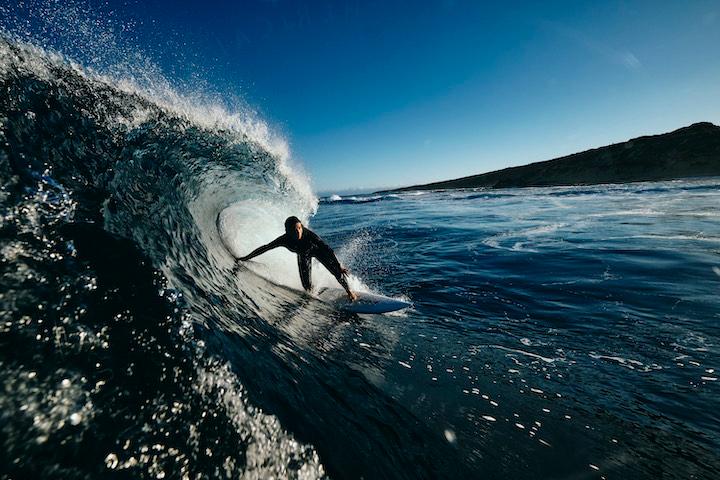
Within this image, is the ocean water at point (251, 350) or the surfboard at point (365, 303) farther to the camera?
the surfboard at point (365, 303)

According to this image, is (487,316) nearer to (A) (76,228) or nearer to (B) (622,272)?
(B) (622,272)

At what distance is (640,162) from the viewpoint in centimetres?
5038

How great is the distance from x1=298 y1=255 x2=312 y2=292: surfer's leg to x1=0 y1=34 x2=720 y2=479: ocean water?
0.88 ft

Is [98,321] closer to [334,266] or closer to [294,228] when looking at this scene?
[294,228]

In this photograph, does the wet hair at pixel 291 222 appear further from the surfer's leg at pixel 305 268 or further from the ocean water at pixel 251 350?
the ocean water at pixel 251 350

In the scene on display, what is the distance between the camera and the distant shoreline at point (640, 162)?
45.1 metres

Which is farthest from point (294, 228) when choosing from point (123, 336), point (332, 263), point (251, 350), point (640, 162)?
point (640, 162)

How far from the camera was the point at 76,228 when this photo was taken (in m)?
2.88

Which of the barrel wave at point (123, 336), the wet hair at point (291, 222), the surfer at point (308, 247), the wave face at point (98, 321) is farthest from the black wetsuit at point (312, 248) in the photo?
the wave face at point (98, 321)

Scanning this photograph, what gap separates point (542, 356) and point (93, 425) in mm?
4568

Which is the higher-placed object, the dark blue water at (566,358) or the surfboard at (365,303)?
the surfboard at (365,303)

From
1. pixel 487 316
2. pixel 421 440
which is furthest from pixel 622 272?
pixel 421 440

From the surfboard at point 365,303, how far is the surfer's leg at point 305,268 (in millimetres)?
461

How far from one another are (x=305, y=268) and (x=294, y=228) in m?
0.99
